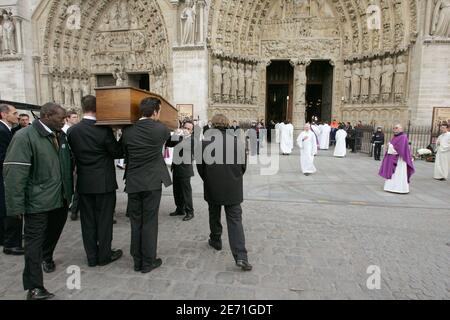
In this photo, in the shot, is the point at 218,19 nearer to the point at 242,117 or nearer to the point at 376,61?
the point at 242,117

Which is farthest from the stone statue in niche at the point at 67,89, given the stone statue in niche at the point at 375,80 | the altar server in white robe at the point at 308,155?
the stone statue in niche at the point at 375,80

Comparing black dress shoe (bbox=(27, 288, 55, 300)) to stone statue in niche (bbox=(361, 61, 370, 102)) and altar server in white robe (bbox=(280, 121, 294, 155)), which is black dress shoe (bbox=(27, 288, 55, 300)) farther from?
stone statue in niche (bbox=(361, 61, 370, 102))

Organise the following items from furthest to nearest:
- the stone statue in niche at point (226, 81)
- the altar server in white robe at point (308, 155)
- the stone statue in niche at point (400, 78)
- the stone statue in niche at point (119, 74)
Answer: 1. the stone statue in niche at point (119, 74)
2. the stone statue in niche at point (226, 81)
3. the stone statue in niche at point (400, 78)
4. the altar server in white robe at point (308, 155)

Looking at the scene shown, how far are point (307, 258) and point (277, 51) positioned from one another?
18.0 metres

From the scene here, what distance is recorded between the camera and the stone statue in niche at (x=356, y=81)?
18.5 meters

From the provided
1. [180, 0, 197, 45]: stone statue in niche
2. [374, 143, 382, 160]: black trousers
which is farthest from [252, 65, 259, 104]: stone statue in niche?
[374, 143, 382, 160]: black trousers

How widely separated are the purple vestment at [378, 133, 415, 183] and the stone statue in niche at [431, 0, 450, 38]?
434 inches

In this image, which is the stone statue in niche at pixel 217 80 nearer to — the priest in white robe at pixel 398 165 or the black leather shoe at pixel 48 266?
the priest in white robe at pixel 398 165

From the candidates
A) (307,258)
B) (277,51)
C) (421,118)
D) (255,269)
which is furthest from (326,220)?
(277,51)

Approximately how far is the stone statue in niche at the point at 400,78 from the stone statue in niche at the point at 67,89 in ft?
66.4

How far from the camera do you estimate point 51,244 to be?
3.80 meters

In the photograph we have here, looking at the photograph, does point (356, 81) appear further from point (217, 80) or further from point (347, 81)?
point (217, 80)

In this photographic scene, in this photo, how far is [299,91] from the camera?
20000mm

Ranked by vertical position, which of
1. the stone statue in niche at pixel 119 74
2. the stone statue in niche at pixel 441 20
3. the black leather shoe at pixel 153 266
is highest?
the stone statue in niche at pixel 441 20
